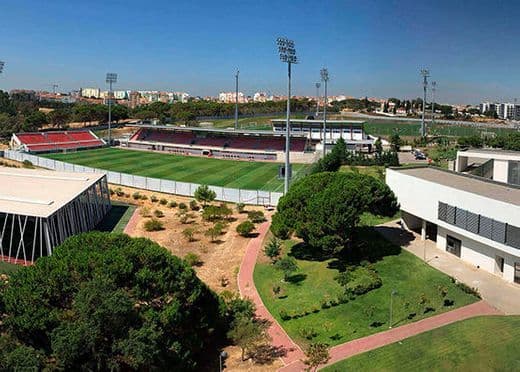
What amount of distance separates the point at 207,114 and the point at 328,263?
102 meters

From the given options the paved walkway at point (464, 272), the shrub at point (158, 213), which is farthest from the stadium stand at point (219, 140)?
the paved walkway at point (464, 272)

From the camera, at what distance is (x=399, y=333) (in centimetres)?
1909

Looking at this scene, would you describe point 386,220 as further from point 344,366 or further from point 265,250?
point 344,366

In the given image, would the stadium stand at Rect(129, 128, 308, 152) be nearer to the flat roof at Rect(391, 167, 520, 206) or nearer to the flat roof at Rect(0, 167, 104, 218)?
the flat roof at Rect(0, 167, 104, 218)

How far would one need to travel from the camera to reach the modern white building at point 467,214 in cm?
2327

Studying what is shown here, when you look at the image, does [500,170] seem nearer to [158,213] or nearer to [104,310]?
[158,213]

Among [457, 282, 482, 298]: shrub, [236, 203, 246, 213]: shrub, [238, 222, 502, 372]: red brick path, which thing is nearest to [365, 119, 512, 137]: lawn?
[236, 203, 246, 213]: shrub

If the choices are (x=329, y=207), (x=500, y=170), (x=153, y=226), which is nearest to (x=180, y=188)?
(x=153, y=226)

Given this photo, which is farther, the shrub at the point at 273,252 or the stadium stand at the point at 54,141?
the stadium stand at the point at 54,141

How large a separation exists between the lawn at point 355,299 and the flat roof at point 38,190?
13.0 meters

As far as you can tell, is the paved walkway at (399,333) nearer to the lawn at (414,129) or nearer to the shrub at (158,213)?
the shrub at (158,213)

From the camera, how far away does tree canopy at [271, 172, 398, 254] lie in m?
25.2

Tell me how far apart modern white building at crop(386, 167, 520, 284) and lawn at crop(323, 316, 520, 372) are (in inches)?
199

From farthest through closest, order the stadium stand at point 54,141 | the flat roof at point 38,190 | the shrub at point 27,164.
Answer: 1. the stadium stand at point 54,141
2. the shrub at point 27,164
3. the flat roof at point 38,190
